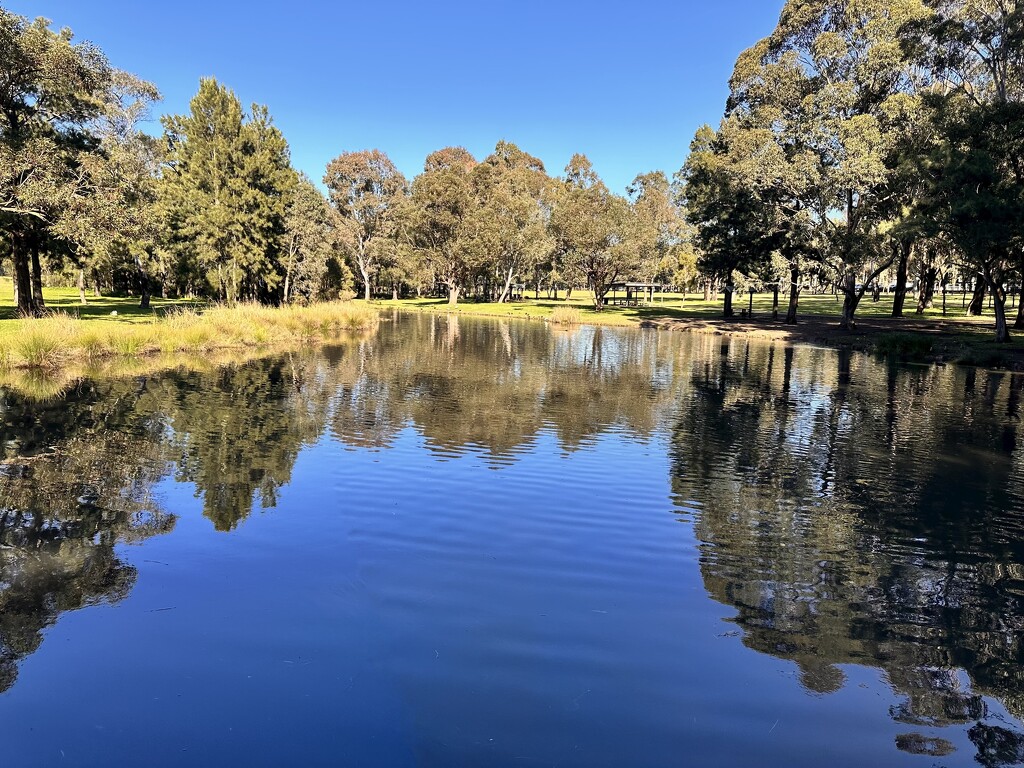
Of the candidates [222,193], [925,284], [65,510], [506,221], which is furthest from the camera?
[506,221]

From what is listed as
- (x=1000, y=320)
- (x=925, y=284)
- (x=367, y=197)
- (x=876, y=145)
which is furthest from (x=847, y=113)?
(x=367, y=197)

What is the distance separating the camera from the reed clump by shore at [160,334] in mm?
20891

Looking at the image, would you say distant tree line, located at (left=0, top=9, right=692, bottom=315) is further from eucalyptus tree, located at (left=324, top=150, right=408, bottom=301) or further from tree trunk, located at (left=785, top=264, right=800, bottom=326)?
tree trunk, located at (left=785, top=264, right=800, bottom=326)

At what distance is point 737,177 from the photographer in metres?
42.0

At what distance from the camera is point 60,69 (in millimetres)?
27984

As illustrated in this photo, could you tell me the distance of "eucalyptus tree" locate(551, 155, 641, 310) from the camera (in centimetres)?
6244

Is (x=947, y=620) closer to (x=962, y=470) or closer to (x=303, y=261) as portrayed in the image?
(x=962, y=470)

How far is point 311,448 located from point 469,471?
11.9 feet

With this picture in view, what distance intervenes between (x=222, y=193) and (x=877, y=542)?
48.7 m

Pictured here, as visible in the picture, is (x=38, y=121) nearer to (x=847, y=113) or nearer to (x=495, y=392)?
(x=495, y=392)

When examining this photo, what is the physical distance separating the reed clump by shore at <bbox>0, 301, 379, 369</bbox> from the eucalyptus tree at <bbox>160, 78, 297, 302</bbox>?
11150 mm

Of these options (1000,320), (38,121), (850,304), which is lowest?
(1000,320)

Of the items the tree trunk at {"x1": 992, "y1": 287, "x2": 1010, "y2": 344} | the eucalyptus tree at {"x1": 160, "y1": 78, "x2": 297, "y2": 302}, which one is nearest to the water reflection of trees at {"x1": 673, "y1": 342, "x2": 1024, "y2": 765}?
the tree trunk at {"x1": 992, "y1": 287, "x2": 1010, "y2": 344}

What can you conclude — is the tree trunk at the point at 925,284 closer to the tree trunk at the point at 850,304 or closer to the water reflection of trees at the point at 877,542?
the tree trunk at the point at 850,304
